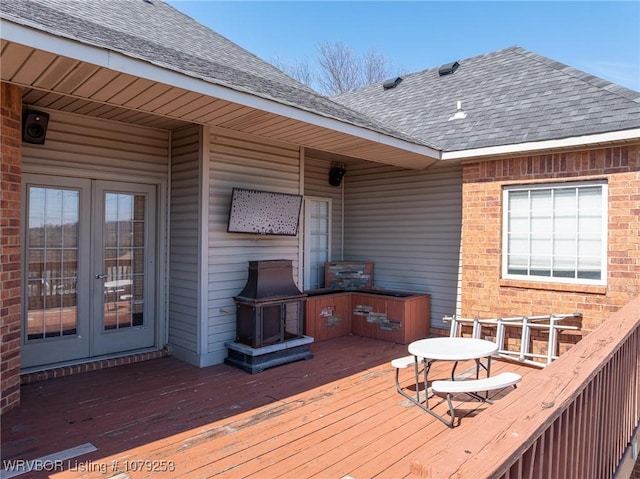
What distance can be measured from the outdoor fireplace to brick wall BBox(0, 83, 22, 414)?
223 centimetres

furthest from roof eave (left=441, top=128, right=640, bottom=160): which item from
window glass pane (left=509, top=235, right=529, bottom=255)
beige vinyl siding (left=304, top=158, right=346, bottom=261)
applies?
beige vinyl siding (left=304, top=158, right=346, bottom=261)

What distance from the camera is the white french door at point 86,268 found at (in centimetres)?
474

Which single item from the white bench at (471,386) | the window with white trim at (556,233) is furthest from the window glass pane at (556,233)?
the white bench at (471,386)

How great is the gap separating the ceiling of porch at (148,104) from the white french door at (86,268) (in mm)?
920

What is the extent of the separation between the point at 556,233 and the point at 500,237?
2.29 ft

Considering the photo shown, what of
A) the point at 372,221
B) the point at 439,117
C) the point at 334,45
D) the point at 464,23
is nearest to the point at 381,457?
the point at 372,221

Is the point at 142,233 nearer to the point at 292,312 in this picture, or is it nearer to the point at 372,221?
the point at 292,312

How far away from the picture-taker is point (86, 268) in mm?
5086

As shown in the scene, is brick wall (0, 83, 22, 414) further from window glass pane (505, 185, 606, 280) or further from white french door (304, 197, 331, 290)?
window glass pane (505, 185, 606, 280)

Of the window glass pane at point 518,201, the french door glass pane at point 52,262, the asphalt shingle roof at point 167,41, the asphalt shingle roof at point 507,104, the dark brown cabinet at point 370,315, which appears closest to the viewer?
the asphalt shingle roof at point 167,41

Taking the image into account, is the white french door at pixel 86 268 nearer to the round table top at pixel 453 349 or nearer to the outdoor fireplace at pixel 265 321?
the outdoor fireplace at pixel 265 321

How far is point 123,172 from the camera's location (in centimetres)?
532

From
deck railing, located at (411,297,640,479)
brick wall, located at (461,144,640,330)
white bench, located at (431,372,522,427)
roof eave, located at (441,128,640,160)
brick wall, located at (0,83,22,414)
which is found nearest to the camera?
deck railing, located at (411,297,640,479)

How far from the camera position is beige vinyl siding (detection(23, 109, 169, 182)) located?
4.75m
